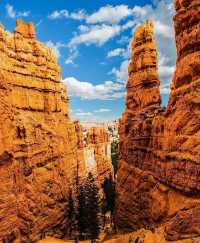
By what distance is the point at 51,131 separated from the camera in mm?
48656

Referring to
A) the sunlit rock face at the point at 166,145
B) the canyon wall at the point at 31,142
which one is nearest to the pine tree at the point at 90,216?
the canyon wall at the point at 31,142

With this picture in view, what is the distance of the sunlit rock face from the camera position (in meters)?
23.0

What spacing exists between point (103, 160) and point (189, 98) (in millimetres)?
63939

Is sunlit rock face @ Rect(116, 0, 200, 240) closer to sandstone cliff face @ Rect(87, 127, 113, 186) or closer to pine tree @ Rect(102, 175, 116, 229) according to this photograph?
pine tree @ Rect(102, 175, 116, 229)

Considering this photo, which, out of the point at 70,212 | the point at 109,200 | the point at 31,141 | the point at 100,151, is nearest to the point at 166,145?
the point at 31,141

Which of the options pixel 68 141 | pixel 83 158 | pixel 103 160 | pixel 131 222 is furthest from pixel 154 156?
pixel 103 160

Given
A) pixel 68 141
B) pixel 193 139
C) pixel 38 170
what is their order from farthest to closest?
pixel 68 141 → pixel 38 170 → pixel 193 139

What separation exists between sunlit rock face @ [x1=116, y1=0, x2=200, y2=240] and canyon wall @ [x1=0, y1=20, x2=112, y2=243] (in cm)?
1081

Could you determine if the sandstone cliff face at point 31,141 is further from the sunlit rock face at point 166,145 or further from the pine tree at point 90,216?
the sunlit rock face at point 166,145

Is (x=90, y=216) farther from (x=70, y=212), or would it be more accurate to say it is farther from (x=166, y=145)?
(x=166, y=145)

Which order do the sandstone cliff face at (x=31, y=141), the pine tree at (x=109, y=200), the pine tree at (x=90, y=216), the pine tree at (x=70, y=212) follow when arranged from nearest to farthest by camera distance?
the sandstone cliff face at (x=31, y=141) → the pine tree at (x=90, y=216) → the pine tree at (x=70, y=212) → the pine tree at (x=109, y=200)

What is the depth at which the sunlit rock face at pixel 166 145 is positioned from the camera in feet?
75.6

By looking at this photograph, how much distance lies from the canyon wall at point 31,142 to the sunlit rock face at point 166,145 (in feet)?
35.5

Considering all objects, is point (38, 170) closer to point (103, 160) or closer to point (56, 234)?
point (56, 234)
